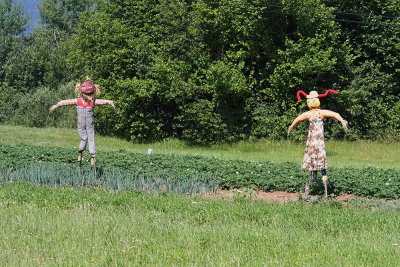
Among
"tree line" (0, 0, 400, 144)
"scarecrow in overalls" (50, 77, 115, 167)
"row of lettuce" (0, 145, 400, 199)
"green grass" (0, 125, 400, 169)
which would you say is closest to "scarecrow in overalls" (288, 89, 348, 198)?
"row of lettuce" (0, 145, 400, 199)

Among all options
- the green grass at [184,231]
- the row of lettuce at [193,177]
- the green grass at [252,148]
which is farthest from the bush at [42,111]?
the green grass at [184,231]

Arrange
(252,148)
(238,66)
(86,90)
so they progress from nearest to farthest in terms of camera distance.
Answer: (86,90), (252,148), (238,66)

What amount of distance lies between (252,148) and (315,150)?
46.6ft

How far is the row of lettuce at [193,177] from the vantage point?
11938mm

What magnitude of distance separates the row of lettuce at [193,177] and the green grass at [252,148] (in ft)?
23.1

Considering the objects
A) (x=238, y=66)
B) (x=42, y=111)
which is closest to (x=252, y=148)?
(x=238, y=66)

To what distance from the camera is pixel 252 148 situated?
84.8ft

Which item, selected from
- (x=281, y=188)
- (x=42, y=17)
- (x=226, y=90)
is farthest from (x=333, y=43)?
(x=42, y=17)

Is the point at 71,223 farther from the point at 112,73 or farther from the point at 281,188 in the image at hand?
the point at 112,73

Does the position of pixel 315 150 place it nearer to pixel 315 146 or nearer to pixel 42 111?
pixel 315 146

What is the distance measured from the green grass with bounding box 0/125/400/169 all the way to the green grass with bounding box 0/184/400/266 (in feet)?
38.8

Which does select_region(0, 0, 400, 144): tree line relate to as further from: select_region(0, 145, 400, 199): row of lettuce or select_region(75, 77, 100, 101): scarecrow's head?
select_region(75, 77, 100, 101): scarecrow's head

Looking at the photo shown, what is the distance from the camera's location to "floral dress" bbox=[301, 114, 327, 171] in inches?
456

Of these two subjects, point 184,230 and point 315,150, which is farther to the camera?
point 315,150
